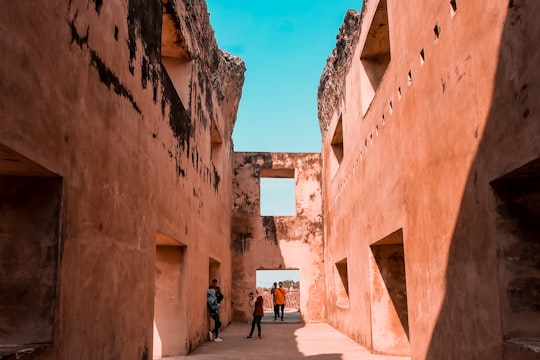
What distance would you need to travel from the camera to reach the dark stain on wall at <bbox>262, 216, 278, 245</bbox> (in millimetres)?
15727

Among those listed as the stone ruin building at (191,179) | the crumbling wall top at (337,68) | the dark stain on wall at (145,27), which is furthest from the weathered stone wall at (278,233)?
the dark stain on wall at (145,27)

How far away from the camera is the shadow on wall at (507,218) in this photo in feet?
9.72

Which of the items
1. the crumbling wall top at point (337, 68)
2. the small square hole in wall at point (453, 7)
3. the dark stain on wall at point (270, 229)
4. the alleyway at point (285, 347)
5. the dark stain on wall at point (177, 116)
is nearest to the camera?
the small square hole in wall at point (453, 7)

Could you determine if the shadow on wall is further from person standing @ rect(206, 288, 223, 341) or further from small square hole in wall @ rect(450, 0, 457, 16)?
person standing @ rect(206, 288, 223, 341)

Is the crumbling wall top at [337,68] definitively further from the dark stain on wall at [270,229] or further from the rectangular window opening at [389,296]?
the rectangular window opening at [389,296]

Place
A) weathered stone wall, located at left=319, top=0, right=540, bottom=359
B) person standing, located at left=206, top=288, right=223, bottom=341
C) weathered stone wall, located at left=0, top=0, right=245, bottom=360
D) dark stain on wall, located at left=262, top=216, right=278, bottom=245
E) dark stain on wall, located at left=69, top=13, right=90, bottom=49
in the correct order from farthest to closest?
dark stain on wall, located at left=262, top=216, right=278, bottom=245 → person standing, located at left=206, top=288, right=223, bottom=341 → dark stain on wall, located at left=69, top=13, right=90, bottom=49 → weathered stone wall, located at left=319, top=0, right=540, bottom=359 → weathered stone wall, located at left=0, top=0, right=245, bottom=360

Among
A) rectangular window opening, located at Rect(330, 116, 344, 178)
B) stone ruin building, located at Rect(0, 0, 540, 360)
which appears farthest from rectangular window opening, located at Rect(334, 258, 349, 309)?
stone ruin building, located at Rect(0, 0, 540, 360)

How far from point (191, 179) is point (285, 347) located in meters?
3.39

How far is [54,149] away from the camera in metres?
3.04

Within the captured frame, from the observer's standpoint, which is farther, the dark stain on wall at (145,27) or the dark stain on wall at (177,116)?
the dark stain on wall at (177,116)

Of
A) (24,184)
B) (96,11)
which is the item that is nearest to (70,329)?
(24,184)

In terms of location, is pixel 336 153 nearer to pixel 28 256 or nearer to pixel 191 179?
pixel 191 179

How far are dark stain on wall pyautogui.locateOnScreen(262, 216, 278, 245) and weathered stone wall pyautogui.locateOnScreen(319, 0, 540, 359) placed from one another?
781 cm

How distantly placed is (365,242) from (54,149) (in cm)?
622
